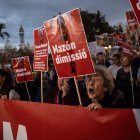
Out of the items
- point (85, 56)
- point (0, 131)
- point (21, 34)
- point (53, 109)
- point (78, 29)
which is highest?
point (21, 34)

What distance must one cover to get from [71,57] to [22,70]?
4.73 meters

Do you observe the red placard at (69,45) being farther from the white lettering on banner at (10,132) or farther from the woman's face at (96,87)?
the white lettering on banner at (10,132)

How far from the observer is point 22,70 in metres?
9.52

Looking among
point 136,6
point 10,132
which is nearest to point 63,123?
point 10,132

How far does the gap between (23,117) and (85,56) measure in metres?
1.52

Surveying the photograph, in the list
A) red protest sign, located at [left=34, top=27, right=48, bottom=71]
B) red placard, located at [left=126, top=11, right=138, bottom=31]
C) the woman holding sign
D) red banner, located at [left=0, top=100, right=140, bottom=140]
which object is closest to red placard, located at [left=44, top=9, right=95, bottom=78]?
the woman holding sign

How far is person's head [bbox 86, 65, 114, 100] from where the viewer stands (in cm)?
440

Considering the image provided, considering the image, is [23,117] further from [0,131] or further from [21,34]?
[21,34]

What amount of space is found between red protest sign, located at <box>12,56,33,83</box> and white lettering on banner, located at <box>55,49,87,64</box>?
4.21 metres

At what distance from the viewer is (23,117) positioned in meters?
5.67

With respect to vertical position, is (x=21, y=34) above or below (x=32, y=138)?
above

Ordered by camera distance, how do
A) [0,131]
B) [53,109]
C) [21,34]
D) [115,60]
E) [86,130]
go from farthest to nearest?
1. [21,34]
2. [115,60]
3. [0,131]
4. [53,109]
5. [86,130]

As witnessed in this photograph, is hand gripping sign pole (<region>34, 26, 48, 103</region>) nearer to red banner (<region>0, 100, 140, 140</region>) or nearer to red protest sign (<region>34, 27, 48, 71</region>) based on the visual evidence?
red protest sign (<region>34, 27, 48, 71</region>)

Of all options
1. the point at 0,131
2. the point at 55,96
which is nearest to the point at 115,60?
the point at 55,96
